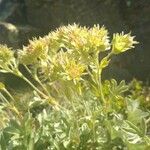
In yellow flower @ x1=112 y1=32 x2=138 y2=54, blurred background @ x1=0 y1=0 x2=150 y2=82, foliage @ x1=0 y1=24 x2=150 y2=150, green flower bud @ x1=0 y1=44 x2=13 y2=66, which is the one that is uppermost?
blurred background @ x1=0 y1=0 x2=150 y2=82

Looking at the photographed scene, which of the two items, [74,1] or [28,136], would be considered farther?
[74,1]

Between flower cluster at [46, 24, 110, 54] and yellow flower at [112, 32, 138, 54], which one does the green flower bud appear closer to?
flower cluster at [46, 24, 110, 54]

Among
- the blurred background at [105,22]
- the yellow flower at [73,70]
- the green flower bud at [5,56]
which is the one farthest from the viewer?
the blurred background at [105,22]

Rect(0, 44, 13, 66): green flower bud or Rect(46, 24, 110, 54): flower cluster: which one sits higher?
Rect(0, 44, 13, 66): green flower bud

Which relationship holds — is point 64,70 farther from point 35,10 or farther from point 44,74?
point 35,10

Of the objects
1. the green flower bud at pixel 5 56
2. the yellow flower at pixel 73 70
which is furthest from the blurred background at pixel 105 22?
the yellow flower at pixel 73 70

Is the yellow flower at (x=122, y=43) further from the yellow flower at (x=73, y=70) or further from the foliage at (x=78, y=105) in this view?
the yellow flower at (x=73, y=70)

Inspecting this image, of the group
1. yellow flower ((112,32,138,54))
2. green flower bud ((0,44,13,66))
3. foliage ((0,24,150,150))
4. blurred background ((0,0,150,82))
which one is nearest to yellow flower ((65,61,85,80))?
foliage ((0,24,150,150))

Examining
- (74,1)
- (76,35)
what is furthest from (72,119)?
(74,1)

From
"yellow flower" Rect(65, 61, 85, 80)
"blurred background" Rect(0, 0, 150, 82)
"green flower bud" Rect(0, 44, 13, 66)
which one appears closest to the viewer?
"yellow flower" Rect(65, 61, 85, 80)
